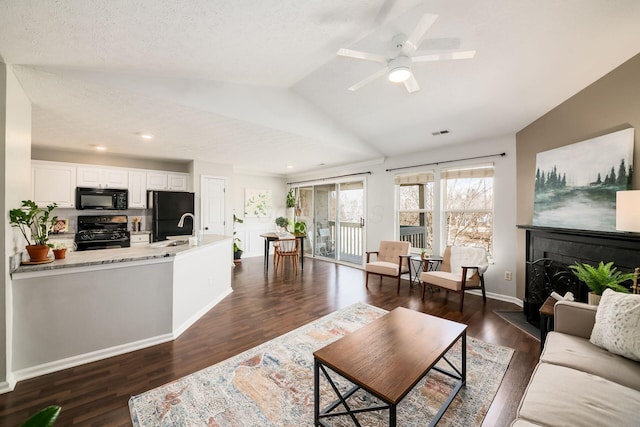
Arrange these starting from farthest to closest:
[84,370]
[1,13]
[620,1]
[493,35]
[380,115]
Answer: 1. [380,115]
2. [493,35]
3. [84,370]
4. [620,1]
5. [1,13]

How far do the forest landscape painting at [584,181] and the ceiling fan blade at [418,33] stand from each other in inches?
83.9

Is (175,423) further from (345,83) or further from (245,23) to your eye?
(345,83)

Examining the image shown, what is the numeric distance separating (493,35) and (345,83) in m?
1.60

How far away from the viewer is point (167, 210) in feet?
16.3

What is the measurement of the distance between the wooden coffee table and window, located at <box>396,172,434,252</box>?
2866 millimetres

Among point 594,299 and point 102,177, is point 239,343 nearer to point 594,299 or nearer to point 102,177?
point 594,299

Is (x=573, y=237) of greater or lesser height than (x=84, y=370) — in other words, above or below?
above

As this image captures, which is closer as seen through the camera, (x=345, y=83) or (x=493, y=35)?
(x=493, y=35)

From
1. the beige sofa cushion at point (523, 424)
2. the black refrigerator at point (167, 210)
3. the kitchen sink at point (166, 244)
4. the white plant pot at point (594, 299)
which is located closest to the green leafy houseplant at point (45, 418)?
the beige sofa cushion at point (523, 424)

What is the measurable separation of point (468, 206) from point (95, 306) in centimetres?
501

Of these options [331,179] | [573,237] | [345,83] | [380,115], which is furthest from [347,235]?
[573,237]

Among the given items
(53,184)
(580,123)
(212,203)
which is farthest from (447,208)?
(53,184)

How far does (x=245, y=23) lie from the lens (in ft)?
6.02

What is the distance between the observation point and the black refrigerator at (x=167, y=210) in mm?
4898
